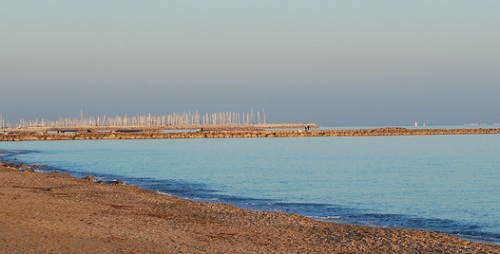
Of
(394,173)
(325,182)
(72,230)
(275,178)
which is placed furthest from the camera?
(394,173)

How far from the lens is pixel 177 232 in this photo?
56.7 ft

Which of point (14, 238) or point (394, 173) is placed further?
point (394, 173)

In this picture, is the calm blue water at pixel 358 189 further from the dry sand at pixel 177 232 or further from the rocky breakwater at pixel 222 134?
the rocky breakwater at pixel 222 134

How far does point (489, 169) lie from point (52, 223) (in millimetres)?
41142

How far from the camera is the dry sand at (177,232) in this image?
1500 centimetres

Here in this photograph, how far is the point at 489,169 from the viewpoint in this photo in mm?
51469

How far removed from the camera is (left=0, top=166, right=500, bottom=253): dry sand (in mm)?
15000

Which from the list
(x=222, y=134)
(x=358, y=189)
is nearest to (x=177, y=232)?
(x=358, y=189)

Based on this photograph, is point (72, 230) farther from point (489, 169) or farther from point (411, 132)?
point (411, 132)

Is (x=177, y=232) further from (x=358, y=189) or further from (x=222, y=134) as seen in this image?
(x=222, y=134)

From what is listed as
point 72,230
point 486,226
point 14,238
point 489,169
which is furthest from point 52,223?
point 489,169

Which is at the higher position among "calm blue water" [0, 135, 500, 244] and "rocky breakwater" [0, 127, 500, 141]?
"rocky breakwater" [0, 127, 500, 141]

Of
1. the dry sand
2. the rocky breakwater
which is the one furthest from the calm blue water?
the rocky breakwater

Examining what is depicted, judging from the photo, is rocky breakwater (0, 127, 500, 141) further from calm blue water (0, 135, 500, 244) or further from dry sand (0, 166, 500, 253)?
dry sand (0, 166, 500, 253)
